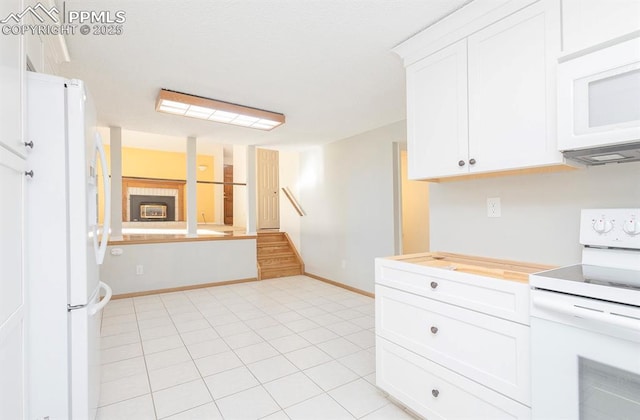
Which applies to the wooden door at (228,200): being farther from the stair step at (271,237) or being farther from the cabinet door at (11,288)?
the cabinet door at (11,288)

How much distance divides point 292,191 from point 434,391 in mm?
4848

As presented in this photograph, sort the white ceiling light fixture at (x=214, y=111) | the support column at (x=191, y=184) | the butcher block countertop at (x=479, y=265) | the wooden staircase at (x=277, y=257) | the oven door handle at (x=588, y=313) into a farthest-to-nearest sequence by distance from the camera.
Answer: the wooden staircase at (x=277, y=257) < the support column at (x=191, y=184) < the white ceiling light fixture at (x=214, y=111) < the butcher block countertop at (x=479, y=265) < the oven door handle at (x=588, y=313)

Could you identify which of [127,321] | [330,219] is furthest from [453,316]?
[330,219]

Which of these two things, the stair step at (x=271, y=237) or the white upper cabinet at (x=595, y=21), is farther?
the stair step at (x=271, y=237)

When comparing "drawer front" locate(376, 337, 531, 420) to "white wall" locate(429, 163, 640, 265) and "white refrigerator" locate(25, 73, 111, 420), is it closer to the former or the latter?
"white wall" locate(429, 163, 640, 265)

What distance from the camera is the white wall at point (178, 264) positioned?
4.09m

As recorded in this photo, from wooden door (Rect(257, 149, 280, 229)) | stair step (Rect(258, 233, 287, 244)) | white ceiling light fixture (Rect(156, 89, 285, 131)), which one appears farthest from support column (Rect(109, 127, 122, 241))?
wooden door (Rect(257, 149, 280, 229))

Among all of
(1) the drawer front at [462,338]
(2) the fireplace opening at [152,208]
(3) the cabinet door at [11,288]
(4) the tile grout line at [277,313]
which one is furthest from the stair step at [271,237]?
(3) the cabinet door at [11,288]

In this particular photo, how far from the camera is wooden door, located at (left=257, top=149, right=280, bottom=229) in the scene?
22.0ft

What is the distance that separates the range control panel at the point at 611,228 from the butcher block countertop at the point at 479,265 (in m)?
0.31

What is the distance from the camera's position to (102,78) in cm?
256

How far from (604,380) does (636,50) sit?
1.13m

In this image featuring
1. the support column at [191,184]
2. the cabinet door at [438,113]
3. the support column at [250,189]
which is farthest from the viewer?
the support column at [250,189]

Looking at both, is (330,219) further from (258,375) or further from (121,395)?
(121,395)
